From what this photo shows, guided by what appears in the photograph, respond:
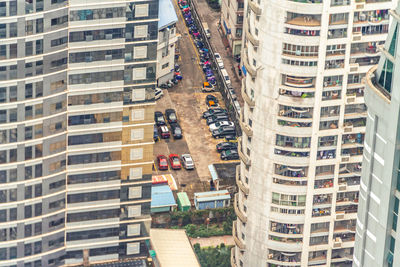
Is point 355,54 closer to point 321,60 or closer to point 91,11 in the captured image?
point 321,60

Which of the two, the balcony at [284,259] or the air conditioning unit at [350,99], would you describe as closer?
the air conditioning unit at [350,99]

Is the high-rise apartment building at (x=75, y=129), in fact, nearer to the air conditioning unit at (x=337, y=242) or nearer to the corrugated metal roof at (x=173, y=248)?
the corrugated metal roof at (x=173, y=248)

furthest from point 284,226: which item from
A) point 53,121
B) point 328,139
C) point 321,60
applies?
point 53,121

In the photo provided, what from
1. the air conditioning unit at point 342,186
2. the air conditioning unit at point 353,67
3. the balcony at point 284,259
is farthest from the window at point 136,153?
the air conditioning unit at point 353,67

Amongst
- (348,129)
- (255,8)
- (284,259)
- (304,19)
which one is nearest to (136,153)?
(255,8)

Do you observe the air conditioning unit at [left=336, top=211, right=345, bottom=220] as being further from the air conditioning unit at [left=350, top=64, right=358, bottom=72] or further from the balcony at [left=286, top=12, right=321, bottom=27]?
the balcony at [left=286, top=12, right=321, bottom=27]
